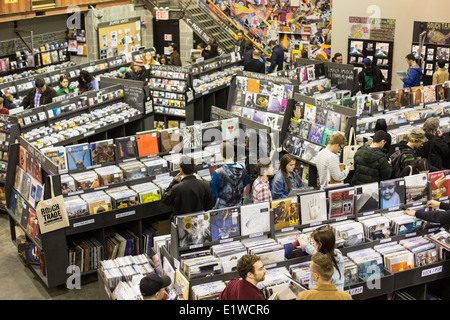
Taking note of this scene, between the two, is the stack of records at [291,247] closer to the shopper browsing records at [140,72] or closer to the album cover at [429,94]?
the album cover at [429,94]

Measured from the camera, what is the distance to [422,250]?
20.8ft

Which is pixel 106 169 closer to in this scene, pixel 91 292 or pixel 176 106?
pixel 91 292

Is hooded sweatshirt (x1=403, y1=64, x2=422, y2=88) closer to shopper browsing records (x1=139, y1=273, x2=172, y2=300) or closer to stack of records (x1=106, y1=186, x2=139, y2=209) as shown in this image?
stack of records (x1=106, y1=186, x2=139, y2=209)

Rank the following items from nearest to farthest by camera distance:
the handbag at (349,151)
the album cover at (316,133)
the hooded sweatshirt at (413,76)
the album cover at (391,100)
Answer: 1. the handbag at (349,151)
2. the album cover at (316,133)
3. the album cover at (391,100)
4. the hooded sweatshirt at (413,76)

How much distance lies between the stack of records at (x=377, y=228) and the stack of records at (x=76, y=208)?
11.4 ft

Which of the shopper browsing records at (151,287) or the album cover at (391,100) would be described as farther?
the album cover at (391,100)

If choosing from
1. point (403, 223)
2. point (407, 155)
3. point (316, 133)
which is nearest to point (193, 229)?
point (403, 223)

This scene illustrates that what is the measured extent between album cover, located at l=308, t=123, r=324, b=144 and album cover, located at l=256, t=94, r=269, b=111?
132 centimetres

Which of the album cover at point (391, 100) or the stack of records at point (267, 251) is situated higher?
the album cover at point (391, 100)

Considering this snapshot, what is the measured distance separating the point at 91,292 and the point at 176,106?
609cm

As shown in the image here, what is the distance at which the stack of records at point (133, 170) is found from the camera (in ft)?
27.4

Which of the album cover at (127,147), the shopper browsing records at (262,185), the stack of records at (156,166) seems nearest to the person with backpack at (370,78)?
the stack of records at (156,166)

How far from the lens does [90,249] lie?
776cm

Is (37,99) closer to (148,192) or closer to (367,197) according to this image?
(148,192)
